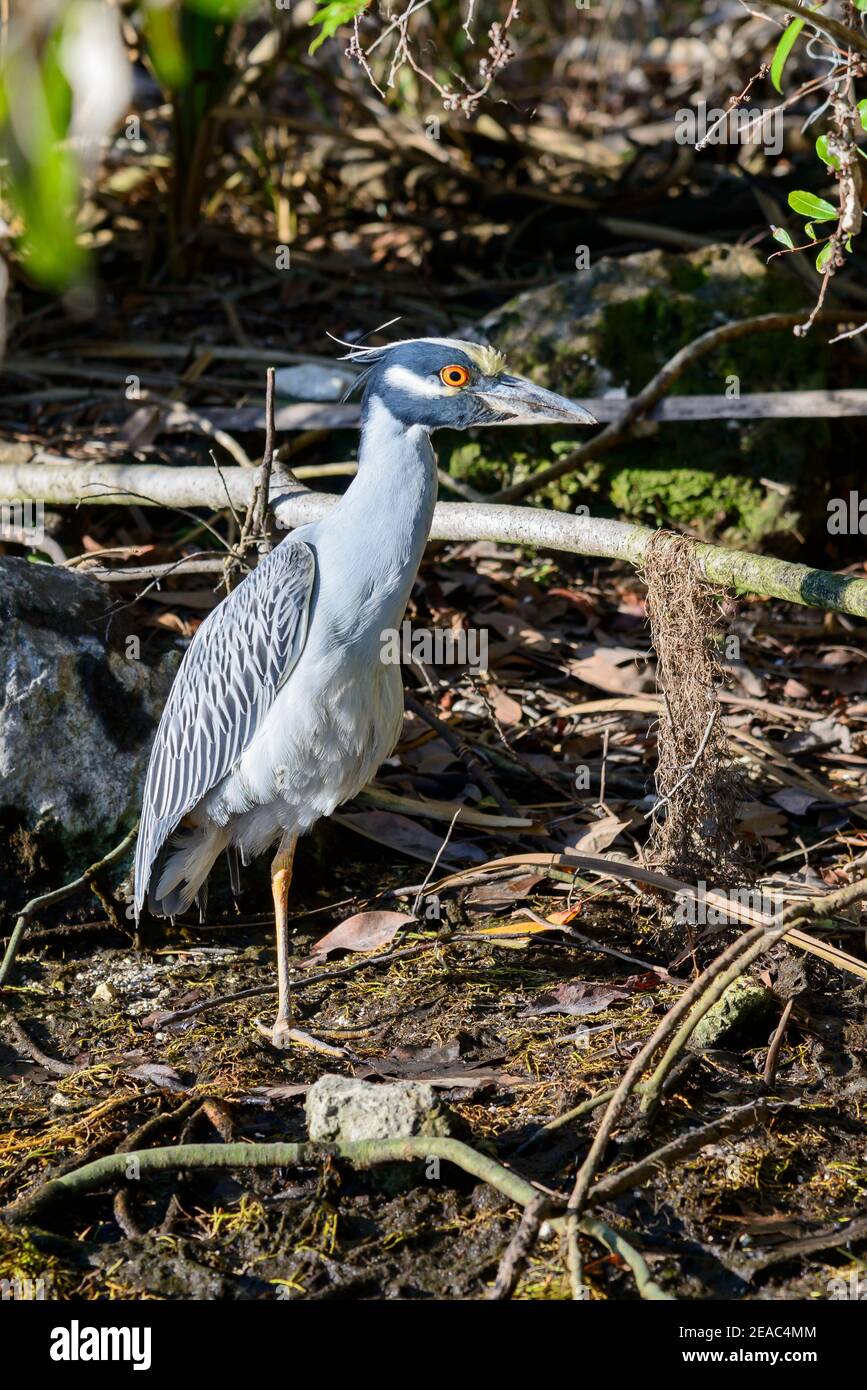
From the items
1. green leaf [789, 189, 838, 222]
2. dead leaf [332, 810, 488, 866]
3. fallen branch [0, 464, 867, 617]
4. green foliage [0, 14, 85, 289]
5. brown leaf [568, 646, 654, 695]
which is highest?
green leaf [789, 189, 838, 222]

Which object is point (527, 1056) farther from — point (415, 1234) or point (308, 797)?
point (308, 797)

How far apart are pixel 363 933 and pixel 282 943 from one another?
1.32 ft

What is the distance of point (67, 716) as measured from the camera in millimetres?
4574

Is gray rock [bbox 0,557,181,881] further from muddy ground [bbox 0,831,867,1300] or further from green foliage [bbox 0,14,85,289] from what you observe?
green foliage [bbox 0,14,85,289]

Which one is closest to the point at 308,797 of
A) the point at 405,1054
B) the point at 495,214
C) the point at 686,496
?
the point at 405,1054

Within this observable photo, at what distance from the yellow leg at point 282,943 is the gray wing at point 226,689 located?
34 cm

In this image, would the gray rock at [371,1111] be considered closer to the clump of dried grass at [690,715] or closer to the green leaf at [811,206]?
the clump of dried grass at [690,715]

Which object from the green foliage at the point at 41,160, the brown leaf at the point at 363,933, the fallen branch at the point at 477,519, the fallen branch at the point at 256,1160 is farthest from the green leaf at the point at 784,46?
the brown leaf at the point at 363,933

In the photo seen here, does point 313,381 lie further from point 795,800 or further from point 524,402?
point 795,800

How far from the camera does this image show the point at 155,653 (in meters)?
5.04

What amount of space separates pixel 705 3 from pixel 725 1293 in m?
11.4

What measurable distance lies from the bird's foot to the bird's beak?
73.0 inches

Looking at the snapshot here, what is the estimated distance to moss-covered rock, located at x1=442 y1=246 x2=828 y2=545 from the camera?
650 centimetres

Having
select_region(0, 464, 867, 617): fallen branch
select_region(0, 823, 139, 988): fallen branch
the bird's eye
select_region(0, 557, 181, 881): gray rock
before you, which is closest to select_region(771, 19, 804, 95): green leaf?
the bird's eye
